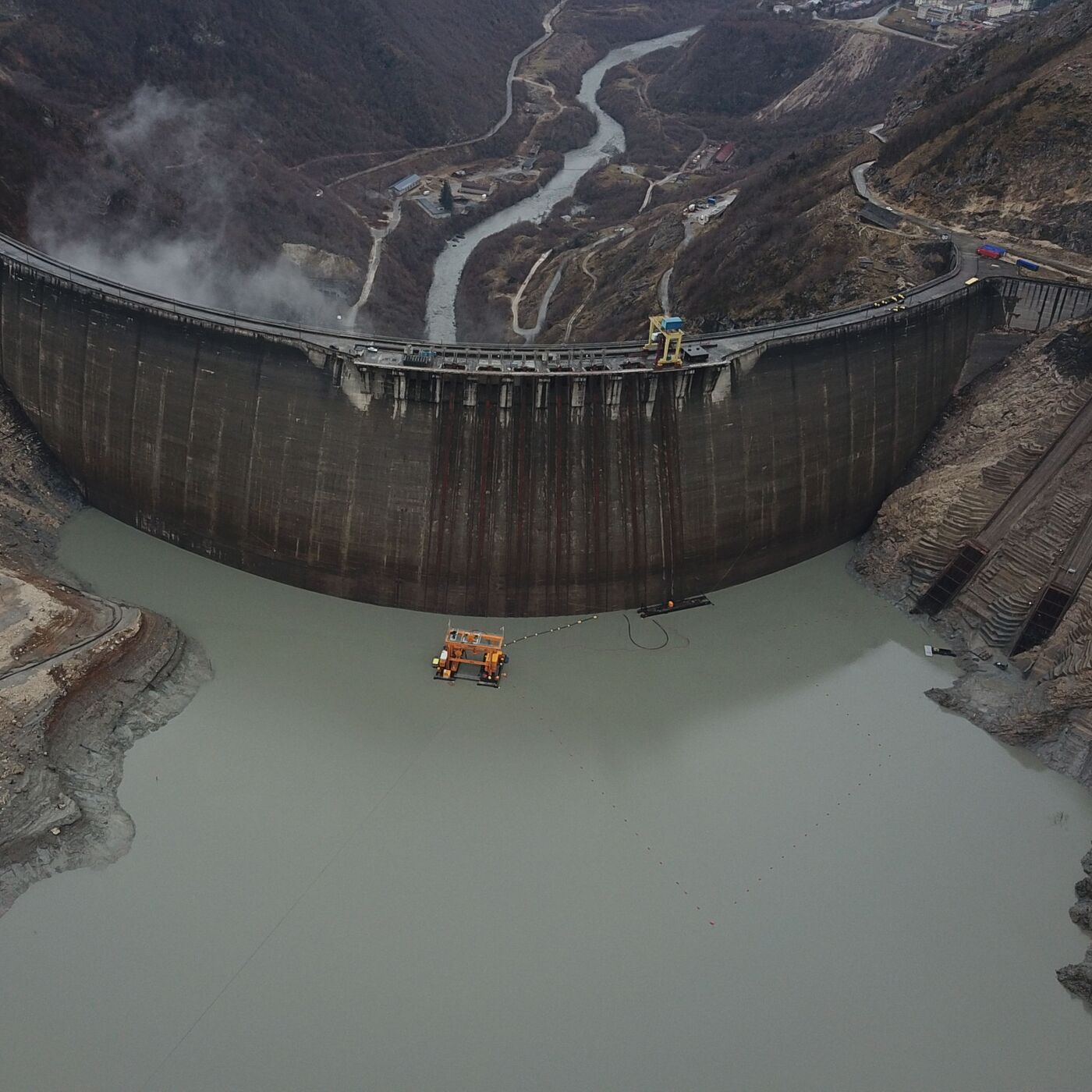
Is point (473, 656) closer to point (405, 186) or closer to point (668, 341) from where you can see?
point (668, 341)

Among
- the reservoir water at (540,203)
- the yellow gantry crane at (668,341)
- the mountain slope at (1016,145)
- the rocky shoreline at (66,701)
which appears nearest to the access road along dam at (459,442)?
the yellow gantry crane at (668,341)

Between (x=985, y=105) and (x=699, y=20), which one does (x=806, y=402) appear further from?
(x=699, y=20)

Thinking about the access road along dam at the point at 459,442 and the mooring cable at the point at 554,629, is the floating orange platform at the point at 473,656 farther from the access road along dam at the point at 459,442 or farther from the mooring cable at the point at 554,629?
the access road along dam at the point at 459,442

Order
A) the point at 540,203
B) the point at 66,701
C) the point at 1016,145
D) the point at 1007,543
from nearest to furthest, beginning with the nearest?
1. the point at 66,701
2. the point at 1007,543
3. the point at 1016,145
4. the point at 540,203

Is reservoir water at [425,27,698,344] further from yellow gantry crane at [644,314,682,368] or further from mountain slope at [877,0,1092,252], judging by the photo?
mountain slope at [877,0,1092,252]

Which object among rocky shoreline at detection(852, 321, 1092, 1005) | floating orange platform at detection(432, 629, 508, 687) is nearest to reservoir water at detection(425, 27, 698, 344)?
floating orange platform at detection(432, 629, 508, 687)

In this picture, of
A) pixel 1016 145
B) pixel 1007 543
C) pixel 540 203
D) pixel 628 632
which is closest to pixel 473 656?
pixel 628 632

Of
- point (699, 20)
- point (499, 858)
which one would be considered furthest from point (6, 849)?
point (699, 20)
